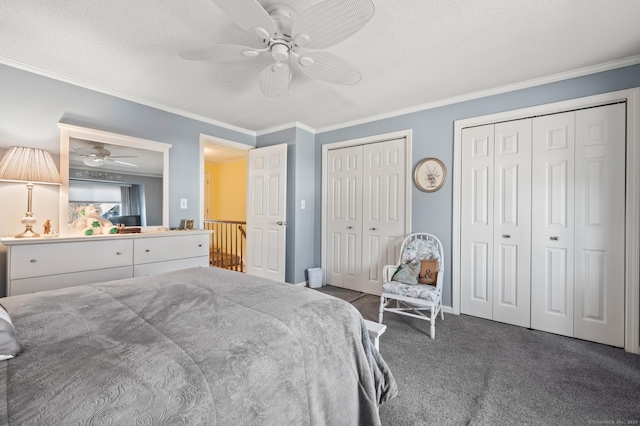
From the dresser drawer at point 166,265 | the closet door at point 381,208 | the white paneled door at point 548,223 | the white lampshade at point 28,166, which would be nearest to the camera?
the white lampshade at point 28,166

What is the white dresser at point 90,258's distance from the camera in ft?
6.75

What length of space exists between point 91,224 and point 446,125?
3.84 metres

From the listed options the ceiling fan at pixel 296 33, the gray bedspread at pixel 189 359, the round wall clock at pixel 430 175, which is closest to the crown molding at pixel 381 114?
the round wall clock at pixel 430 175

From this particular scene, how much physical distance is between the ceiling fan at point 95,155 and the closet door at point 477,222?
3.77m

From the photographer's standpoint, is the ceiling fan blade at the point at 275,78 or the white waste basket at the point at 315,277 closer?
the ceiling fan blade at the point at 275,78

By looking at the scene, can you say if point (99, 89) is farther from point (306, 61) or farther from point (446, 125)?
point (446, 125)

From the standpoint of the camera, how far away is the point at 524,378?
1.91 meters

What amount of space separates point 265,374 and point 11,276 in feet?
7.68

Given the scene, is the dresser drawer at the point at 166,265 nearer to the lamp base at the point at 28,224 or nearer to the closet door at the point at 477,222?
the lamp base at the point at 28,224

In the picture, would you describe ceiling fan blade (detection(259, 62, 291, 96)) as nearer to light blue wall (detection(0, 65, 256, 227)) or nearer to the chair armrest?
light blue wall (detection(0, 65, 256, 227))

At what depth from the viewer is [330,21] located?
1.46m

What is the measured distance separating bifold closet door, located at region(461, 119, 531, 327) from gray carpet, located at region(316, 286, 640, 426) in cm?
29

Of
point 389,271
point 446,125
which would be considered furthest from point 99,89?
point 446,125

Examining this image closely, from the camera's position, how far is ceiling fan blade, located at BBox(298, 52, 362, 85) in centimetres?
184
